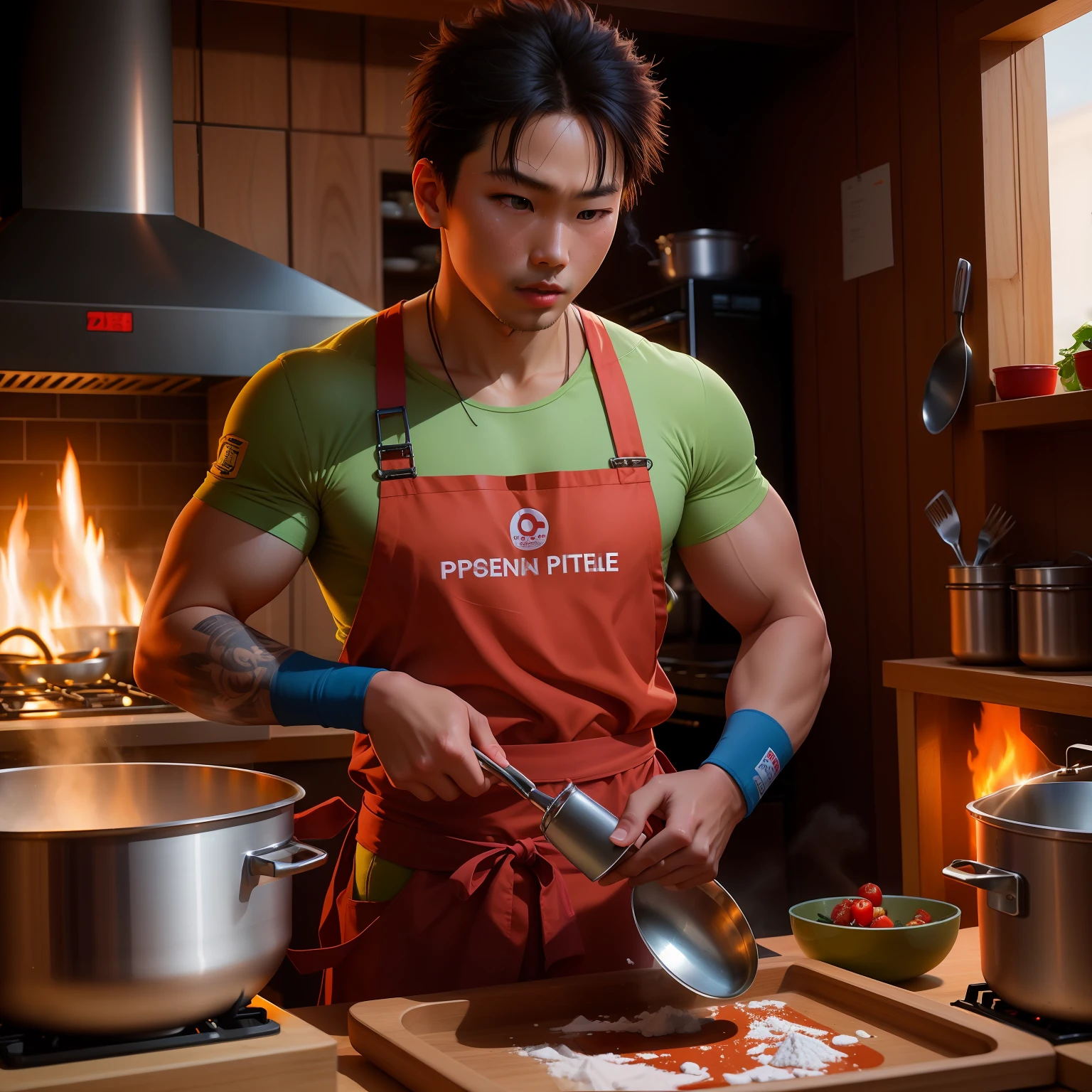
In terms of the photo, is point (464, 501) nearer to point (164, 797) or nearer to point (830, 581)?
point (164, 797)

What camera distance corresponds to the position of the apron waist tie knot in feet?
3.82

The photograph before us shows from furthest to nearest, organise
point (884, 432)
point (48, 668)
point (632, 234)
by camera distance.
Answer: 1. point (632, 234)
2. point (884, 432)
3. point (48, 668)

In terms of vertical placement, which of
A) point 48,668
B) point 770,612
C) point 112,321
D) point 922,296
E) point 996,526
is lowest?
point 48,668

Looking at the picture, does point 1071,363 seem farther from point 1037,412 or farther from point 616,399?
point 616,399

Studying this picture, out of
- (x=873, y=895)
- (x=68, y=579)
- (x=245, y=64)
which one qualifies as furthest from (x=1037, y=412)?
(x=68, y=579)

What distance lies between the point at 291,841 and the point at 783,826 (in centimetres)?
258

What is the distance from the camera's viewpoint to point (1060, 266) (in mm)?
2803

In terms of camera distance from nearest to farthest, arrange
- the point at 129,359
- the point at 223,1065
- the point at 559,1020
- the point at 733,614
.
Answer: the point at 223,1065 → the point at 559,1020 → the point at 733,614 → the point at 129,359

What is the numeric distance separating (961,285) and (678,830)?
206 cm

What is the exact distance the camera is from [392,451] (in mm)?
1212

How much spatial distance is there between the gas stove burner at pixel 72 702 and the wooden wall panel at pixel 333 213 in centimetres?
126

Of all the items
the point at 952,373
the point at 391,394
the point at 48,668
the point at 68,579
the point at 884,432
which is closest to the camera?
the point at 391,394

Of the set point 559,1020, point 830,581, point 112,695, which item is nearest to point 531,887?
point 559,1020

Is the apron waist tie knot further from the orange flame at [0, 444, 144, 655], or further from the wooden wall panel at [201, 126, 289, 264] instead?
the wooden wall panel at [201, 126, 289, 264]
